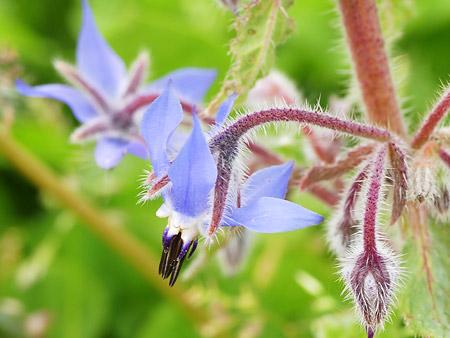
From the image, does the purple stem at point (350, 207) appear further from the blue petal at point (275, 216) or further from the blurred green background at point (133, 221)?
the blurred green background at point (133, 221)

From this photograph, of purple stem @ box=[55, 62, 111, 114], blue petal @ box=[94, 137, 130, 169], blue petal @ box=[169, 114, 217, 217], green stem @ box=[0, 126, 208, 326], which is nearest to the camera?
blue petal @ box=[169, 114, 217, 217]

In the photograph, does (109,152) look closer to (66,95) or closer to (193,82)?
(66,95)

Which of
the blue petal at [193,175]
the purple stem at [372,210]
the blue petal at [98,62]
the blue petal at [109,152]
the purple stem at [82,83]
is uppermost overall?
the blue petal at [98,62]

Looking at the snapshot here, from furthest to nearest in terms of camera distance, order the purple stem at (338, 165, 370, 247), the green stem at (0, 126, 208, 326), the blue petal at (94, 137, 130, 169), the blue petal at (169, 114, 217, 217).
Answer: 1. the green stem at (0, 126, 208, 326)
2. the blue petal at (94, 137, 130, 169)
3. the purple stem at (338, 165, 370, 247)
4. the blue petal at (169, 114, 217, 217)

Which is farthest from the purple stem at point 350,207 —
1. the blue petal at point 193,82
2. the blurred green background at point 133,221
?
the blurred green background at point 133,221

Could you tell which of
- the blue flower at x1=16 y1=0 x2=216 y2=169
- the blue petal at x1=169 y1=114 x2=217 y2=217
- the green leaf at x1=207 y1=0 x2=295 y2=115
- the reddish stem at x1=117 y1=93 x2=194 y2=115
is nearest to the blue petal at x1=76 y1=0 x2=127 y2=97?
the blue flower at x1=16 y1=0 x2=216 y2=169

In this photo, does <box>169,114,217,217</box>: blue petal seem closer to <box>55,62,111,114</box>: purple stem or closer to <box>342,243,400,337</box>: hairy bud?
<box>342,243,400,337</box>: hairy bud
